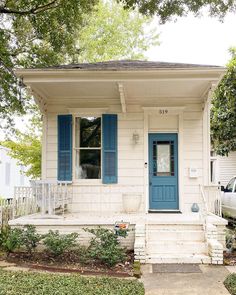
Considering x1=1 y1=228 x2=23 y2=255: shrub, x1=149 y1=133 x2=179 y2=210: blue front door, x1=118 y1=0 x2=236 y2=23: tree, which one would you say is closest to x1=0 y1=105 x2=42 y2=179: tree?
x1=118 y1=0 x2=236 y2=23: tree

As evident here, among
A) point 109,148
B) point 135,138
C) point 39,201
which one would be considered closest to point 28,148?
point 109,148

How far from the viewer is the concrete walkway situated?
503 centimetres

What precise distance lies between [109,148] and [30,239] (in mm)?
3408

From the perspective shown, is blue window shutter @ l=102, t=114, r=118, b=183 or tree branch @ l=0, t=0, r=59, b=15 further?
tree branch @ l=0, t=0, r=59, b=15

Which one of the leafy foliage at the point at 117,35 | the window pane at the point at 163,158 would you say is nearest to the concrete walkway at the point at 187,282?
the window pane at the point at 163,158

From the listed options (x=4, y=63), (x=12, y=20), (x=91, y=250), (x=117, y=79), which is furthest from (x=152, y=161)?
(x=12, y=20)

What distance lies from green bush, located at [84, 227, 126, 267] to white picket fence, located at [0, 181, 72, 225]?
1548mm

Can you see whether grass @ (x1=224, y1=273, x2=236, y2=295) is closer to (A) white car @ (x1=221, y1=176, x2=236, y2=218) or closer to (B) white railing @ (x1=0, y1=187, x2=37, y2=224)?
(A) white car @ (x1=221, y1=176, x2=236, y2=218)

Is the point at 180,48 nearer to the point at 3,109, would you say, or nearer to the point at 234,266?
the point at 3,109

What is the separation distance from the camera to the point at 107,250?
6273 mm

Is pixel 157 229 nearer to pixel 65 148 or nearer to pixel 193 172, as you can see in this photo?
pixel 193 172

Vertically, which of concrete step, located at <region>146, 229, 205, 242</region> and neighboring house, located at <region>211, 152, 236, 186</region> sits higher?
neighboring house, located at <region>211, 152, 236, 186</region>

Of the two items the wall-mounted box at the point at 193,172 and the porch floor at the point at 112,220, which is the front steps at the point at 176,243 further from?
the wall-mounted box at the point at 193,172

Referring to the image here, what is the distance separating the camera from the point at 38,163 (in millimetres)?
15656
